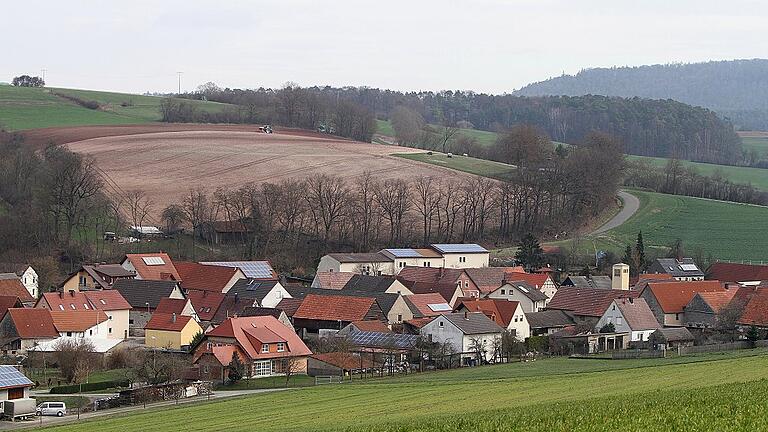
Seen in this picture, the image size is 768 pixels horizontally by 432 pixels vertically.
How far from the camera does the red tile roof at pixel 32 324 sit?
5303cm

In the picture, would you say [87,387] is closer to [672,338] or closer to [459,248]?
[672,338]

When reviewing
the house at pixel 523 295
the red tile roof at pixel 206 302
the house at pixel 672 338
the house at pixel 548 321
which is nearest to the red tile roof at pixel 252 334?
the red tile roof at pixel 206 302

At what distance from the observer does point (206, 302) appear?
6172cm

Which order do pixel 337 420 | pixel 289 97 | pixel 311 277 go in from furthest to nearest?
pixel 289 97 < pixel 311 277 < pixel 337 420

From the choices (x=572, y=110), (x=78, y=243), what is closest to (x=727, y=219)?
(x=78, y=243)

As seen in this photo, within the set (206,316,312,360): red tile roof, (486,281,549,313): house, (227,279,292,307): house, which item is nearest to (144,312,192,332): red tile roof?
(206,316,312,360): red tile roof

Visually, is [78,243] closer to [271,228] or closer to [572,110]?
[271,228]

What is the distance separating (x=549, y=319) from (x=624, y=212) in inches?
1517

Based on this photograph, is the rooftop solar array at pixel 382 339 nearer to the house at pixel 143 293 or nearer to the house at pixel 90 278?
the house at pixel 143 293

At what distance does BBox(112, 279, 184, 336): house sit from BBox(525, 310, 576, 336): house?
18917 mm

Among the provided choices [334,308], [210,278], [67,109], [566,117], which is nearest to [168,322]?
[334,308]

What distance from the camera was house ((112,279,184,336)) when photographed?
6297 centimetres

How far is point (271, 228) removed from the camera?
8350cm

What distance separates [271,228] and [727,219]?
37145mm
